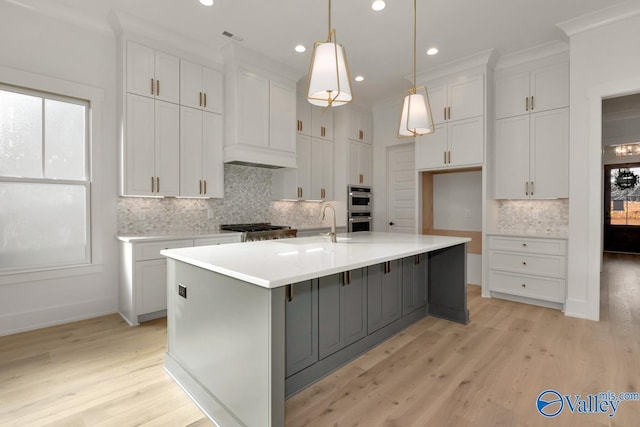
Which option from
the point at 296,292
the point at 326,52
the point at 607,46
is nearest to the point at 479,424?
the point at 296,292

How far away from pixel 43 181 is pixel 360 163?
4.42 metres

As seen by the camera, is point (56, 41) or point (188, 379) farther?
point (56, 41)

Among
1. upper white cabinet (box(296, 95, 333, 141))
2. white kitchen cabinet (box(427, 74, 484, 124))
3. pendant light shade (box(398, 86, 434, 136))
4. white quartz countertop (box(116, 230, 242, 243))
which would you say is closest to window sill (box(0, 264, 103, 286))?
white quartz countertop (box(116, 230, 242, 243))

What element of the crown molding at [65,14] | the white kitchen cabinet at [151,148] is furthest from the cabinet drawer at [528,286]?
the crown molding at [65,14]

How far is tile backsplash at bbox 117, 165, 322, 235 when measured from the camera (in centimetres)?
377

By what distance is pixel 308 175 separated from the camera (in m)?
5.35

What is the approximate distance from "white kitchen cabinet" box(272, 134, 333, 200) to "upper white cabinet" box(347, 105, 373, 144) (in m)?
0.47

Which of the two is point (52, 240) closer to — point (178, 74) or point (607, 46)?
point (178, 74)

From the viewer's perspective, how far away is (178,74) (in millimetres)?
3764

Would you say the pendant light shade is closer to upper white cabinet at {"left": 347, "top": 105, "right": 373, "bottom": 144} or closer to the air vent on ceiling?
the air vent on ceiling

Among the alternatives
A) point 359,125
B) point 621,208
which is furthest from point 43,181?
point 621,208

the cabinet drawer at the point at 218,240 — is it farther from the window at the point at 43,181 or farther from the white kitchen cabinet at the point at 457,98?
the white kitchen cabinet at the point at 457,98

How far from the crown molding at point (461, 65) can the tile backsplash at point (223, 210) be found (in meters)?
2.71

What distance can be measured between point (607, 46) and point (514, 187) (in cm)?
171
